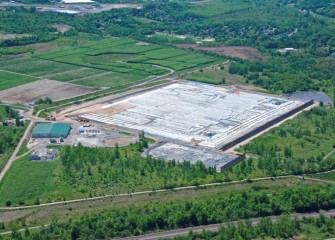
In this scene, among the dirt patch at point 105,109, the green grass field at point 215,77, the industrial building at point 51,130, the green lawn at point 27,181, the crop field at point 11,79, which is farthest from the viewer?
the green grass field at point 215,77

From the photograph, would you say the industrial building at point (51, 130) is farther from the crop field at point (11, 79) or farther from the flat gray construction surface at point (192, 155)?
the crop field at point (11, 79)

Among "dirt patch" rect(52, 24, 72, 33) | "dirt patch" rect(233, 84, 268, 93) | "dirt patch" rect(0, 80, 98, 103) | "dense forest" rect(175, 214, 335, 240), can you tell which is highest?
"dense forest" rect(175, 214, 335, 240)

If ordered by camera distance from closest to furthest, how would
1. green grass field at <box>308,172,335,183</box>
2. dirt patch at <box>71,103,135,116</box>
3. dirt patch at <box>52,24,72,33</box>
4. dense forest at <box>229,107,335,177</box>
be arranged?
1. green grass field at <box>308,172,335,183</box>
2. dense forest at <box>229,107,335,177</box>
3. dirt patch at <box>71,103,135,116</box>
4. dirt patch at <box>52,24,72,33</box>

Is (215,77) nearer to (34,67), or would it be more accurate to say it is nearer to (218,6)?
(34,67)

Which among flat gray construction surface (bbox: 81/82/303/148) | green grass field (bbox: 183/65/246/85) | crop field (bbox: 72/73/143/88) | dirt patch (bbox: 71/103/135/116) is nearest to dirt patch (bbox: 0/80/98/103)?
crop field (bbox: 72/73/143/88)

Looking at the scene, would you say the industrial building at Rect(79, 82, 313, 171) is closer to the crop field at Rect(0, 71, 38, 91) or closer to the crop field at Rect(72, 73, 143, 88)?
the crop field at Rect(72, 73, 143, 88)

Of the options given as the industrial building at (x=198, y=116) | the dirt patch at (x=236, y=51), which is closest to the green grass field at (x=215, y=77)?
the industrial building at (x=198, y=116)
